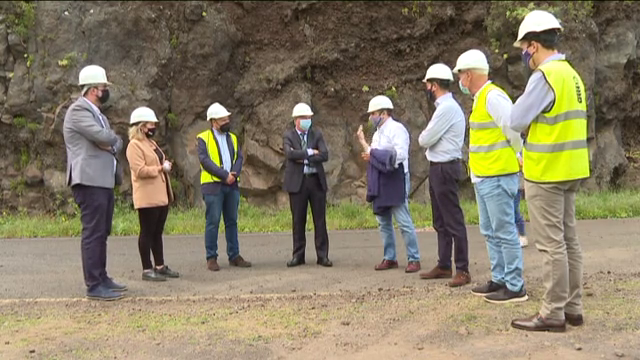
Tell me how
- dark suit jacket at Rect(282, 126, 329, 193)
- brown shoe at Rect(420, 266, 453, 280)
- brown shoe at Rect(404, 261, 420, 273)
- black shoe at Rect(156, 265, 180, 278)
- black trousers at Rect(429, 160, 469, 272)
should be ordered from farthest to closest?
dark suit jacket at Rect(282, 126, 329, 193) → black shoe at Rect(156, 265, 180, 278) → brown shoe at Rect(404, 261, 420, 273) → brown shoe at Rect(420, 266, 453, 280) → black trousers at Rect(429, 160, 469, 272)

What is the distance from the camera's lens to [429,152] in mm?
7191

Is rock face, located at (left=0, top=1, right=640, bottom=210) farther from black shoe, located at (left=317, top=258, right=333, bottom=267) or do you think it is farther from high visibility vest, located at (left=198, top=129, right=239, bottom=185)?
black shoe, located at (left=317, top=258, right=333, bottom=267)

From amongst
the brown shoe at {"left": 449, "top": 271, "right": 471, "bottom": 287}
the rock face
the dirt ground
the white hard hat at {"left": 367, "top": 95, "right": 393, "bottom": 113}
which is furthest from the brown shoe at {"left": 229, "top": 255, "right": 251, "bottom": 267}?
the rock face

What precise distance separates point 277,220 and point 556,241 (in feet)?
26.7

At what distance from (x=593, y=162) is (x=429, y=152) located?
11.1 meters

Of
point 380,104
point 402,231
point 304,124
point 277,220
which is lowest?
point 277,220

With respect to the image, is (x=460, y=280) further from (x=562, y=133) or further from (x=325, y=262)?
(x=562, y=133)

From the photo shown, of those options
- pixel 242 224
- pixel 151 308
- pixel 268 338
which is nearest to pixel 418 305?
pixel 268 338

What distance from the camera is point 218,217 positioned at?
848 cm

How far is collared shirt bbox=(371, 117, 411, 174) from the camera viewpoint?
25.6ft

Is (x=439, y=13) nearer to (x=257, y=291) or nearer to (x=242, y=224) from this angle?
(x=242, y=224)

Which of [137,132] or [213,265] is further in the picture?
[213,265]

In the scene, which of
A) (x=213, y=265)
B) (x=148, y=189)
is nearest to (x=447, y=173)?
(x=213, y=265)

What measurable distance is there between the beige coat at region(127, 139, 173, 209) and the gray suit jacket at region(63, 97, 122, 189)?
81 centimetres
